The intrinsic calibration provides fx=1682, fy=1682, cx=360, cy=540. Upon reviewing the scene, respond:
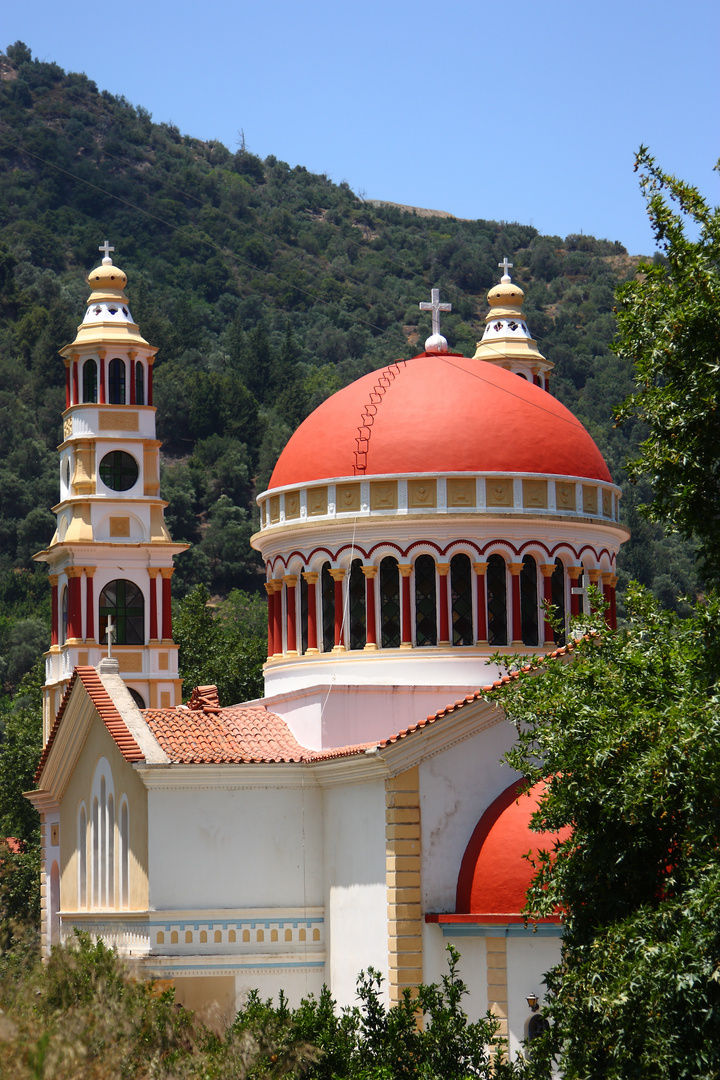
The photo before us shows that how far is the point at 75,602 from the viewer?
4388 cm

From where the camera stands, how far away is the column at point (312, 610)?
32.5 metres

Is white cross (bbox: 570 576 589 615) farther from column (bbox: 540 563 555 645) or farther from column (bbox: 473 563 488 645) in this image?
column (bbox: 473 563 488 645)

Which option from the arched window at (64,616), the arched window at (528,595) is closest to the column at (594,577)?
the arched window at (528,595)

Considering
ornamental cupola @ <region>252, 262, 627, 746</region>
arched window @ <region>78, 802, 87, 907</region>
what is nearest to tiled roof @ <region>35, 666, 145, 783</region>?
arched window @ <region>78, 802, 87, 907</region>

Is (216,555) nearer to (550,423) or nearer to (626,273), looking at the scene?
(626,273)

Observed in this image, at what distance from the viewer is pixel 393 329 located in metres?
114

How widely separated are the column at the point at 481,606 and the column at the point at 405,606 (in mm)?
1257

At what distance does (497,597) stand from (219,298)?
3608 inches

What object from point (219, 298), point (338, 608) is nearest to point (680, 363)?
point (338, 608)

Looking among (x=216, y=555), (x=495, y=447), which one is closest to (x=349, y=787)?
(x=495, y=447)

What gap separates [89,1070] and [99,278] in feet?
106

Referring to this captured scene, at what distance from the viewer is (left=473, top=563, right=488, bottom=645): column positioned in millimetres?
31375

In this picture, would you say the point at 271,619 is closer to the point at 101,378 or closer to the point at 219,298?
the point at 101,378

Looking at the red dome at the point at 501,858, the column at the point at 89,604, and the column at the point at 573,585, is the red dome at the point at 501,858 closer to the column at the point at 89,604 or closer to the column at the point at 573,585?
the column at the point at 573,585
